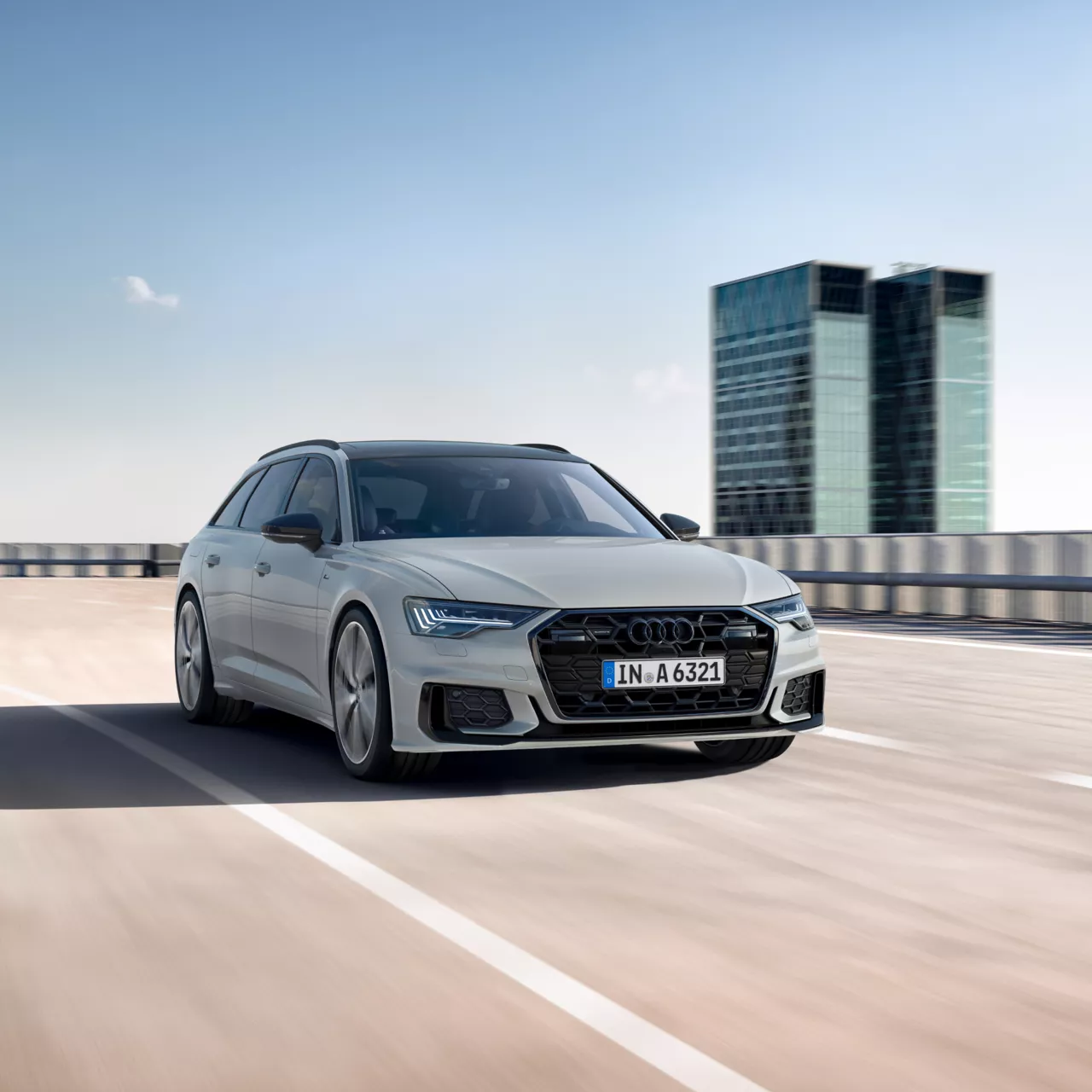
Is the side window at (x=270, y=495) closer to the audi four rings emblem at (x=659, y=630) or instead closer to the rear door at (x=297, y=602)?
the rear door at (x=297, y=602)

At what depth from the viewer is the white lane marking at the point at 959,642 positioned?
13781 mm

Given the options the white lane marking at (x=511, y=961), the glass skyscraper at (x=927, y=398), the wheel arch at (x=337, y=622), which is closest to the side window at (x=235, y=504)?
the wheel arch at (x=337, y=622)

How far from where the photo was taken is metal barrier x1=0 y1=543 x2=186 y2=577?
131ft

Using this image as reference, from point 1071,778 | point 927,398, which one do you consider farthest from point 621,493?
point 927,398

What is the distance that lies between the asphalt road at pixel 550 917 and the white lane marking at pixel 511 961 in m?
0.01

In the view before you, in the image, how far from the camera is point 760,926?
460 centimetres

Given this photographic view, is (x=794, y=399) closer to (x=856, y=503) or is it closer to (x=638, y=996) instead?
(x=856, y=503)

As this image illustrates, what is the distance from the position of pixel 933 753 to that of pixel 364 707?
2.69 m

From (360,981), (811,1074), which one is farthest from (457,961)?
(811,1074)

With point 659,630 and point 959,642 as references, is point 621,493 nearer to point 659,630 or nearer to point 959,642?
point 659,630

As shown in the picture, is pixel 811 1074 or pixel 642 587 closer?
pixel 811 1074

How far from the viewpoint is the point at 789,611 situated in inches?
283

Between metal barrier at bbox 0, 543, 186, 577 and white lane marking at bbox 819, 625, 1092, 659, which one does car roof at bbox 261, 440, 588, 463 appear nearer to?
white lane marking at bbox 819, 625, 1092, 659

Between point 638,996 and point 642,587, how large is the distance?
302cm
